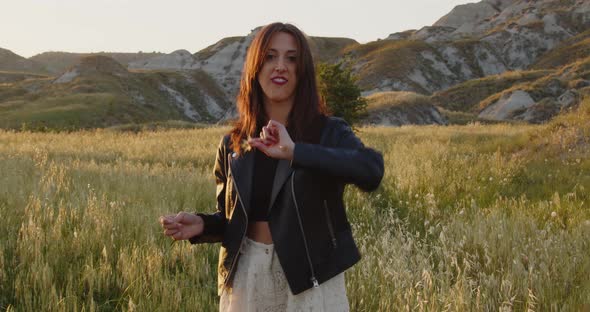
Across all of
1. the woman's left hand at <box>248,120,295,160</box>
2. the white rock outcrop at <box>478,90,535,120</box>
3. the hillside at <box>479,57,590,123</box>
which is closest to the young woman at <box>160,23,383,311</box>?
the woman's left hand at <box>248,120,295,160</box>

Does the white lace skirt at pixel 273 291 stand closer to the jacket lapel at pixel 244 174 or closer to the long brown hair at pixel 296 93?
the jacket lapel at pixel 244 174

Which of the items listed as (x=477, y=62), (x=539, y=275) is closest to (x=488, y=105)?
(x=477, y=62)

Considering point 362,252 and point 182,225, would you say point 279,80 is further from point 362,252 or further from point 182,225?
point 362,252

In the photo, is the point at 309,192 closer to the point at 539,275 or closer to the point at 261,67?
the point at 261,67

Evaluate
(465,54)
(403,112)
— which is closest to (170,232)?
(403,112)

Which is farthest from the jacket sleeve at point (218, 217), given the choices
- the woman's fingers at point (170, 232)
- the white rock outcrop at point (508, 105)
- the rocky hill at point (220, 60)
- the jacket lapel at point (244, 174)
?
the rocky hill at point (220, 60)

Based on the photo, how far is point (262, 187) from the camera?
238 cm

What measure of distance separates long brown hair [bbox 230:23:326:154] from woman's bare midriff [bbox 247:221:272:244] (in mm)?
401

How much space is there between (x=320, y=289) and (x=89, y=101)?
62148mm

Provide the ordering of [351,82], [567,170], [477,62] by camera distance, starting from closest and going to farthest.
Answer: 1. [567,170]
2. [351,82]
3. [477,62]

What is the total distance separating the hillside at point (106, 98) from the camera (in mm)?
50781

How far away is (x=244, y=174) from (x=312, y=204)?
1.34 ft

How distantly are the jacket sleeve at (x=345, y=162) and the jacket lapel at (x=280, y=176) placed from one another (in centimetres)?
26

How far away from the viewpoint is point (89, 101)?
5800 cm
